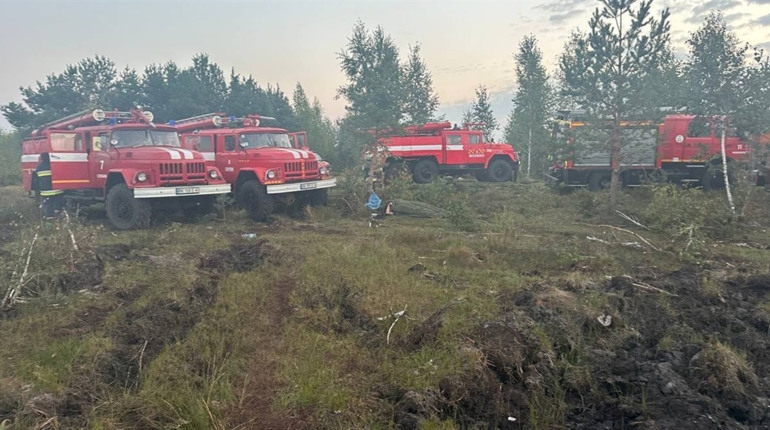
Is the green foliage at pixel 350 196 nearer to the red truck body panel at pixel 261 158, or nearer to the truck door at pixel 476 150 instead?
the red truck body panel at pixel 261 158

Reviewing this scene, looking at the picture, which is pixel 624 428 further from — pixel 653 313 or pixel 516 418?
pixel 653 313

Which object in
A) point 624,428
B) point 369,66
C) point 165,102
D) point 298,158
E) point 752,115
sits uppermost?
point 165,102

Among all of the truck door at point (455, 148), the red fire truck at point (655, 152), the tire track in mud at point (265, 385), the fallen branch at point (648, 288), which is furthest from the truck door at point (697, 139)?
the tire track in mud at point (265, 385)

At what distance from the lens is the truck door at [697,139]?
1289cm

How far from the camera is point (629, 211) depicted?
36.3 ft

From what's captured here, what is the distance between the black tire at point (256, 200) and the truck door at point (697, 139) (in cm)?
1168

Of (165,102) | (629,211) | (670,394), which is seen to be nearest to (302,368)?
(670,394)

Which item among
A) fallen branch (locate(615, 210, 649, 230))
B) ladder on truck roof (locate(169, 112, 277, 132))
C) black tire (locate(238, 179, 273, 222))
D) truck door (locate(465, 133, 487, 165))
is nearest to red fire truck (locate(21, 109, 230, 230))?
black tire (locate(238, 179, 273, 222))

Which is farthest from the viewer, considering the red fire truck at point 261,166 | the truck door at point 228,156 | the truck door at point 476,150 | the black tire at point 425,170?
the truck door at point 476,150

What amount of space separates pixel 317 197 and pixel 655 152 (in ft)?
33.6

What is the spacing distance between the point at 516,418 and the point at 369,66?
12972 millimetres

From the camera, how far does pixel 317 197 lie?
12.3 metres

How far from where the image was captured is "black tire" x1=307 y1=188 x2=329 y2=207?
1225 centimetres

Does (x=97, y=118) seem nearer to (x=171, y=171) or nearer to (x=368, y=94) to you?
(x=171, y=171)
